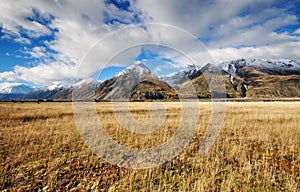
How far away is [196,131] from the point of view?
13.1 meters

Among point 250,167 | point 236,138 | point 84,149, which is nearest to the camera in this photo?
point 250,167

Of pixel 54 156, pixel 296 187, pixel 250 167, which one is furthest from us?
pixel 54 156

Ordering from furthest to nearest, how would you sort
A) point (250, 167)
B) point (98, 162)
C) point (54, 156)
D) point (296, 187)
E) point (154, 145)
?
point (154, 145) → point (54, 156) → point (98, 162) → point (250, 167) → point (296, 187)

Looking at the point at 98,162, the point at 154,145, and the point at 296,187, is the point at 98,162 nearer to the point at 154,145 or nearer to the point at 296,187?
the point at 154,145

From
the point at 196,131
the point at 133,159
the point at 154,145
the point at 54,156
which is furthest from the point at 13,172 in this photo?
the point at 196,131

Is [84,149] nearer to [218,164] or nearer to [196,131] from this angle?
[218,164]

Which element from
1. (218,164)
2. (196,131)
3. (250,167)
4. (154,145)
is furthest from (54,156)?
(196,131)

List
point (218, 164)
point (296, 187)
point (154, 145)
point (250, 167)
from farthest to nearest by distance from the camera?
point (154, 145) < point (218, 164) < point (250, 167) < point (296, 187)

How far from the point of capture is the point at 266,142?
32.3ft

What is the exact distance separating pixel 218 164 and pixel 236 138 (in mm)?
4266

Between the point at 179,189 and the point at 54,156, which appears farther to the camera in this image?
the point at 54,156

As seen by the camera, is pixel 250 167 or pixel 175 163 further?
pixel 175 163

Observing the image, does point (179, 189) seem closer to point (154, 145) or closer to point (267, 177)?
point (267, 177)

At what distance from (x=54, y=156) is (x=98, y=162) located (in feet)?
7.24
